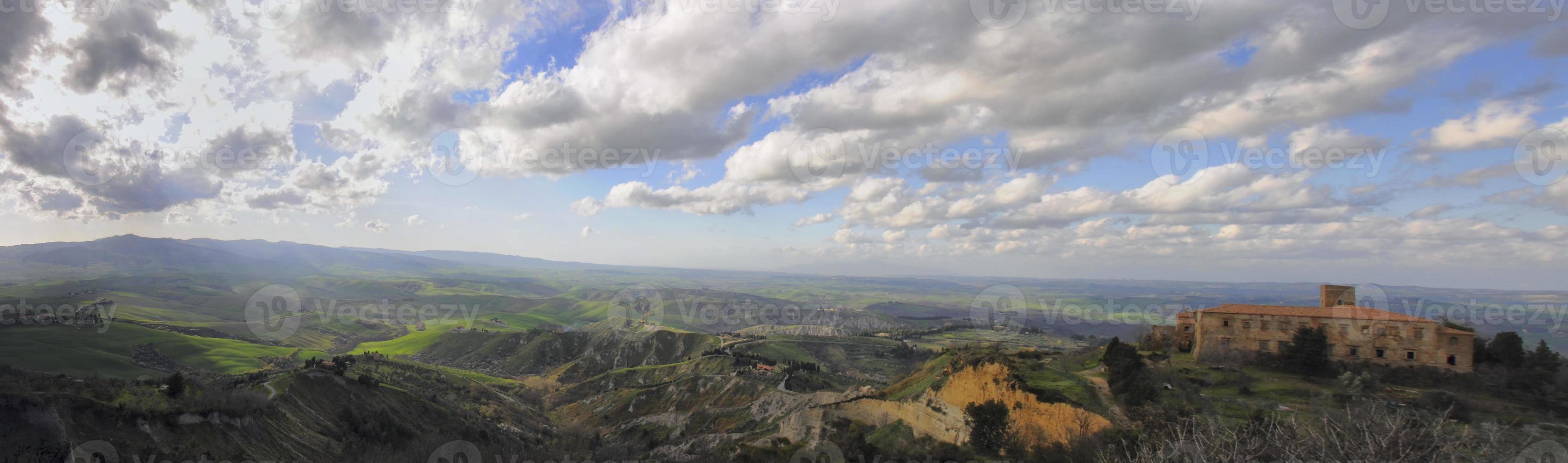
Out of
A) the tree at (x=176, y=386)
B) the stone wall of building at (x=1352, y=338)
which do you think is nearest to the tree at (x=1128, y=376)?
the stone wall of building at (x=1352, y=338)

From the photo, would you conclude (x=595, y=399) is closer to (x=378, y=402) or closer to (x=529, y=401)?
(x=529, y=401)

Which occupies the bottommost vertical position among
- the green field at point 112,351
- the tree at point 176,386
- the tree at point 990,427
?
the green field at point 112,351

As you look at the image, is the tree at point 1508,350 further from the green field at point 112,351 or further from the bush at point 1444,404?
the green field at point 112,351

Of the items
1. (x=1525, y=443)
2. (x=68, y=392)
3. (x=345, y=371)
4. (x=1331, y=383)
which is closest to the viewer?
(x=1525, y=443)

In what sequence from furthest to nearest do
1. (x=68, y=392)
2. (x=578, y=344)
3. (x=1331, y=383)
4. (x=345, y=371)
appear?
(x=578, y=344) → (x=345, y=371) → (x=1331, y=383) → (x=68, y=392)

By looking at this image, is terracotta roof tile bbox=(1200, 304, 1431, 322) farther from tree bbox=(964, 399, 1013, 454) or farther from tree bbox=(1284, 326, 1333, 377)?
tree bbox=(964, 399, 1013, 454)

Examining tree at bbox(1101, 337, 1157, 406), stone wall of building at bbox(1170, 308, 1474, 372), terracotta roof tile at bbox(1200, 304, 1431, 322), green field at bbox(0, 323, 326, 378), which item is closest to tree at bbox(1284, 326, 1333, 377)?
stone wall of building at bbox(1170, 308, 1474, 372)

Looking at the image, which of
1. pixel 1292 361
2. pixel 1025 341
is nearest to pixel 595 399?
pixel 1292 361

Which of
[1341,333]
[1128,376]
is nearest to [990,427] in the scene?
[1128,376]
